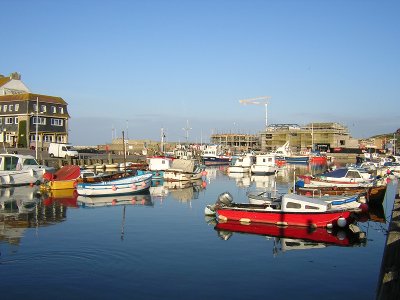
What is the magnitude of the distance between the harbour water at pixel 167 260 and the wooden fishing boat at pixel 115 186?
273 inches

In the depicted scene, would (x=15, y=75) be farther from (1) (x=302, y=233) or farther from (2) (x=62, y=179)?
(1) (x=302, y=233)

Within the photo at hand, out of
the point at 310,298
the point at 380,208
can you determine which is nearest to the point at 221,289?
the point at 310,298

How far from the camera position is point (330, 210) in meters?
23.3

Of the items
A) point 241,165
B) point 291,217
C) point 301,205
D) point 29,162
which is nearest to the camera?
point 291,217

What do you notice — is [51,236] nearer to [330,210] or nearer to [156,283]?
[156,283]

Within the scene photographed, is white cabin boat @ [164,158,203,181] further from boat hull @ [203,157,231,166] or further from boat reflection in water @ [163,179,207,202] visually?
boat hull @ [203,157,231,166]

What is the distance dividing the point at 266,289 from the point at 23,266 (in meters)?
8.92

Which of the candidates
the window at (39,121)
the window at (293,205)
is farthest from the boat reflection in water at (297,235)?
the window at (39,121)

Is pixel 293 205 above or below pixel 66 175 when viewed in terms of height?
below

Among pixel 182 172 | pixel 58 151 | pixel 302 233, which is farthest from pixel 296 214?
pixel 58 151

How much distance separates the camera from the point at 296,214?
912 inches

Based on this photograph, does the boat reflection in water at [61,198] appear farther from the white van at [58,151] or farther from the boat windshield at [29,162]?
the white van at [58,151]

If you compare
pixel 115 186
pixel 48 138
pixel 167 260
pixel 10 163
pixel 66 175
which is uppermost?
pixel 48 138

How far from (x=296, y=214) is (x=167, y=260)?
8821mm
